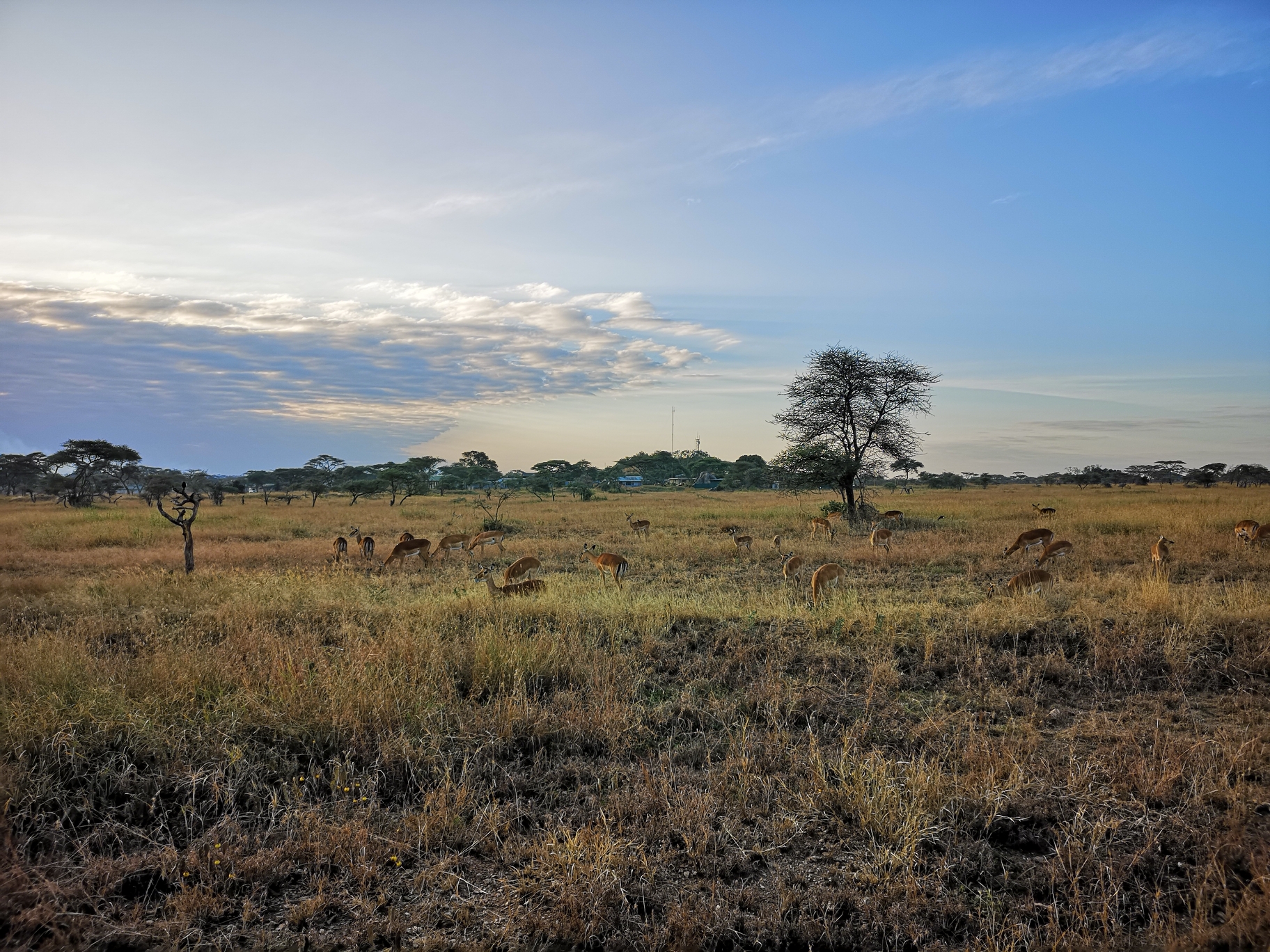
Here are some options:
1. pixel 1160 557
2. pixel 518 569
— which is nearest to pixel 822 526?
pixel 1160 557

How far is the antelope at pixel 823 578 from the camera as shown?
1027 cm

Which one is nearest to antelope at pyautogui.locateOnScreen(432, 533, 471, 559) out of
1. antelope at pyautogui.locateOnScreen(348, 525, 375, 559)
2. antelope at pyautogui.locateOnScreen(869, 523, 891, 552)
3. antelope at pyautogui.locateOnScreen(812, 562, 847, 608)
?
antelope at pyautogui.locateOnScreen(348, 525, 375, 559)

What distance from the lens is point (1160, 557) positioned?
12.9m

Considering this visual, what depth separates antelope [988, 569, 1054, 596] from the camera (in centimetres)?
982

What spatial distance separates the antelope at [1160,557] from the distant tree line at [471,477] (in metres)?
12.7

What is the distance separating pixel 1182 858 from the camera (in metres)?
3.56

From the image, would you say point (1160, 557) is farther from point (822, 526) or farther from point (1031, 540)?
point (822, 526)

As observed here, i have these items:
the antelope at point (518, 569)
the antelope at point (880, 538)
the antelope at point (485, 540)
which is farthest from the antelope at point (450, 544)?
the antelope at point (880, 538)

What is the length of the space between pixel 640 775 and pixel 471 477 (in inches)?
2924

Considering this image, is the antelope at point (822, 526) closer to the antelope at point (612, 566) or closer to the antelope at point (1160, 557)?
the antelope at point (1160, 557)

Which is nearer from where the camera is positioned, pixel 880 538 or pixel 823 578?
pixel 823 578

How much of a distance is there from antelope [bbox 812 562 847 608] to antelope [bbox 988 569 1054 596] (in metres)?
2.63

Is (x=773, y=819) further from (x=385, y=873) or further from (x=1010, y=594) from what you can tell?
(x=1010, y=594)

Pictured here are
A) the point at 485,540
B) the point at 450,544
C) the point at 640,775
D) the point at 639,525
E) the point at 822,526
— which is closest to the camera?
the point at 640,775
